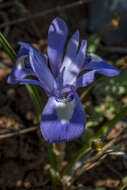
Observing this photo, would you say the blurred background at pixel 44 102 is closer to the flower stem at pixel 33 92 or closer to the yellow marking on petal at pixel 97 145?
the yellow marking on petal at pixel 97 145

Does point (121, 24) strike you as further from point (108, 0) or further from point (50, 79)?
point (50, 79)

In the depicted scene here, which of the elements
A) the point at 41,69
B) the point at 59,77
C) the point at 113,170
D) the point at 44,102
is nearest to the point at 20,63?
the point at 41,69

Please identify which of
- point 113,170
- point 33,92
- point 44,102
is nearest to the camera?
point 33,92

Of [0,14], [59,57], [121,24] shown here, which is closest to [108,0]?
[121,24]

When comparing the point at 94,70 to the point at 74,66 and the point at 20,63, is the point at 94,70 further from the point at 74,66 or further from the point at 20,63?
the point at 20,63

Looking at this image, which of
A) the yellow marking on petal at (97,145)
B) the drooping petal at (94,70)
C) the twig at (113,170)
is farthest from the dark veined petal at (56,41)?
the twig at (113,170)

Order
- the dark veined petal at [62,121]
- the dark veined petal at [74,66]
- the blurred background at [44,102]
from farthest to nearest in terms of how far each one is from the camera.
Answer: the blurred background at [44,102], the dark veined petal at [74,66], the dark veined petal at [62,121]

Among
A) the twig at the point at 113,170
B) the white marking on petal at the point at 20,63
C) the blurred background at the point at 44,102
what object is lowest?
the twig at the point at 113,170

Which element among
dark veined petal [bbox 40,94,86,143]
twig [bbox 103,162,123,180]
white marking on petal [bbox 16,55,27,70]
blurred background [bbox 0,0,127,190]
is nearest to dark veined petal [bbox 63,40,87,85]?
dark veined petal [bbox 40,94,86,143]
